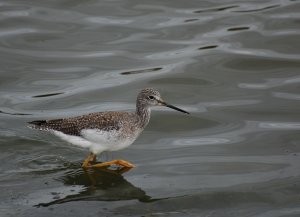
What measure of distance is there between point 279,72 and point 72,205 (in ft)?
25.6

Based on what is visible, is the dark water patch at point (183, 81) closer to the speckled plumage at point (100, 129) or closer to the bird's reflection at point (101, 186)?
the speckled plumage at point (100, 129)

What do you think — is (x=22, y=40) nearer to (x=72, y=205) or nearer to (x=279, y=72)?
(x=279, y=72)

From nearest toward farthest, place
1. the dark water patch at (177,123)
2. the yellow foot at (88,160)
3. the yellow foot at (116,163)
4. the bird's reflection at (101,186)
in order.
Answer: the bird's reflection at (101,186) < the yellow foot at (116,163) < the yellow foot at (88,160) < the dark water patch at (177,123)

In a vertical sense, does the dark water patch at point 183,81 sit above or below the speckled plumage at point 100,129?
below

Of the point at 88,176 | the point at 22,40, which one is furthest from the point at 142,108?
the point at 22,40

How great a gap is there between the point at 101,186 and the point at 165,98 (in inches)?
175

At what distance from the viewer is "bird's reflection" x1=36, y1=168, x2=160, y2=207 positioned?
993 centimetres

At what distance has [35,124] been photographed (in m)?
11.3

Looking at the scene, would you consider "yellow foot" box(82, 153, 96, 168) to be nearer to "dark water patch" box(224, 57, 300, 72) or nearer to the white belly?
the white belly

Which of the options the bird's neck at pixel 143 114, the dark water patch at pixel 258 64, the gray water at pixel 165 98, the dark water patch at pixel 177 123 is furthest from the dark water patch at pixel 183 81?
the bird's neck at pixel 143 114

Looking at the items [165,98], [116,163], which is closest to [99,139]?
[116,163]

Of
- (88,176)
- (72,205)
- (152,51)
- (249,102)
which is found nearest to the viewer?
(72,205)

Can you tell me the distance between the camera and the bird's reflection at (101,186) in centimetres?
993

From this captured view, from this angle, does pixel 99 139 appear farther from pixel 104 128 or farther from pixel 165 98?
pixel 165 98
